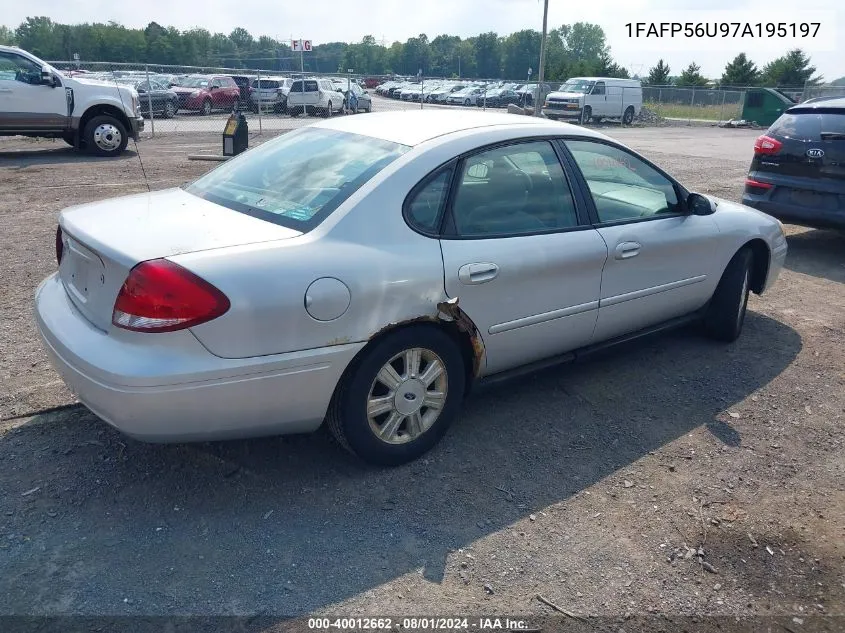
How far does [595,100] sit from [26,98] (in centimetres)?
2357

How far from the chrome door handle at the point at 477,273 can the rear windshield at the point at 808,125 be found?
206 inches

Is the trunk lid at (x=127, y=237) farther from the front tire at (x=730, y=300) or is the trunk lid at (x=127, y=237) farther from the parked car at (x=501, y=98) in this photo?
the parked car at (x=501, y=98)

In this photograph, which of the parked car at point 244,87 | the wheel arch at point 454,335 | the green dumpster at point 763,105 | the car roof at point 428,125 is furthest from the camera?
the green dumpster at point 763,105

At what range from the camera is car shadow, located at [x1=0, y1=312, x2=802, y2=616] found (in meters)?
2.66

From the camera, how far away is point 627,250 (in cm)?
411

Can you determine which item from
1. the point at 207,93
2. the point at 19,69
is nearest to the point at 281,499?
the point at 19,69

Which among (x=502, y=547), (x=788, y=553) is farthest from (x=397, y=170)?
(x=788, y=553)

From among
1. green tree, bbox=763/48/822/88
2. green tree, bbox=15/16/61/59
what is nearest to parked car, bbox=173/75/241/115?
green tree, bbox=763/48/822/88

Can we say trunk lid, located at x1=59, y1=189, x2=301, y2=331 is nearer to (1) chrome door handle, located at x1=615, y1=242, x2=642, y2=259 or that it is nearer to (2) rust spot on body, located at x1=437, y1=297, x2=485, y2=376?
(2) rust spot on body, located at x1=437, y1=297, x2=485, y2=376

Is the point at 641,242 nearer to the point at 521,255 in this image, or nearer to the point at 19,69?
the point at 521,255

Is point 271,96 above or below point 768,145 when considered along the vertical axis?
above

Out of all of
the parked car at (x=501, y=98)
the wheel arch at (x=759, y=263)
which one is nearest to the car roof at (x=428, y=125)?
the wheel arch at (x=759, y=263)

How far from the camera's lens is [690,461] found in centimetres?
361

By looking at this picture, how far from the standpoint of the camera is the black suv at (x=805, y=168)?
23.1 ft
